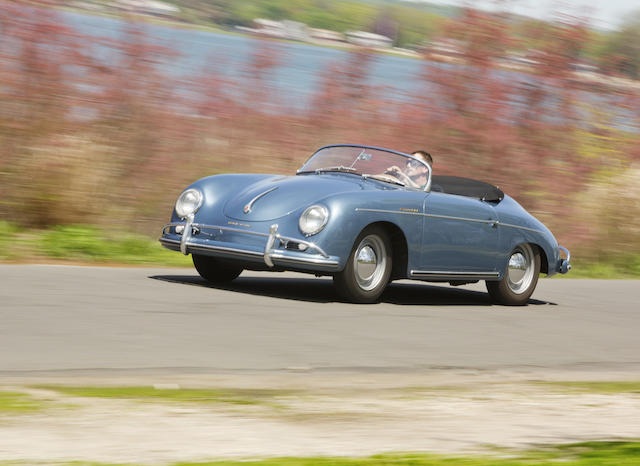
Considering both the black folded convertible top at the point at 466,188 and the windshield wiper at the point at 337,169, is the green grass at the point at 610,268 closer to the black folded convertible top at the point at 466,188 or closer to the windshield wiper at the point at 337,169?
the black folded convertible top at the point at 466,188

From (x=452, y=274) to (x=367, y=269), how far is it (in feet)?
3.47

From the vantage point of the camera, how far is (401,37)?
17578 mm

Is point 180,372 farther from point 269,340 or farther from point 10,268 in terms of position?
point 10,268

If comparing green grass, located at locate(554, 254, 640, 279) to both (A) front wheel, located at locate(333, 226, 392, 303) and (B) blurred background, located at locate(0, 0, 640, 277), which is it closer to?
(B) blurred background, located at locate(0, 0, 640, 277)

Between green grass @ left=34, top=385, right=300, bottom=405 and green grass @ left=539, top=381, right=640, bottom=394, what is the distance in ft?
6.27

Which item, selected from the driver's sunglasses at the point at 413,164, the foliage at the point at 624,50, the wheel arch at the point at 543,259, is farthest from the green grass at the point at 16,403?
the foliage at the point at 624,50

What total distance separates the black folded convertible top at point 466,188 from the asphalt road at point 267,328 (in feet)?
3.61

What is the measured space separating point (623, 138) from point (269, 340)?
43.2 ft

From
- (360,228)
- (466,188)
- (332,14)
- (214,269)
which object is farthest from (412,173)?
(332,14)

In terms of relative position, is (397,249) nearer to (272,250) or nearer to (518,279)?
(272,250)

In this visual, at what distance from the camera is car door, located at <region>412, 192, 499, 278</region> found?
389 inches

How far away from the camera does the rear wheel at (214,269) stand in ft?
33.8

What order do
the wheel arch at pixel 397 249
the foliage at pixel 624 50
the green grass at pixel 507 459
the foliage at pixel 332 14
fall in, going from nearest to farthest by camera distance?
1. the green grass at pixel 507 459
2. the wheel arch at pixel 397 249
3. the foliage at pixel 332 14
4. the foliage at pixel 624 50

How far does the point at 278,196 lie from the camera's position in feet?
30.8
